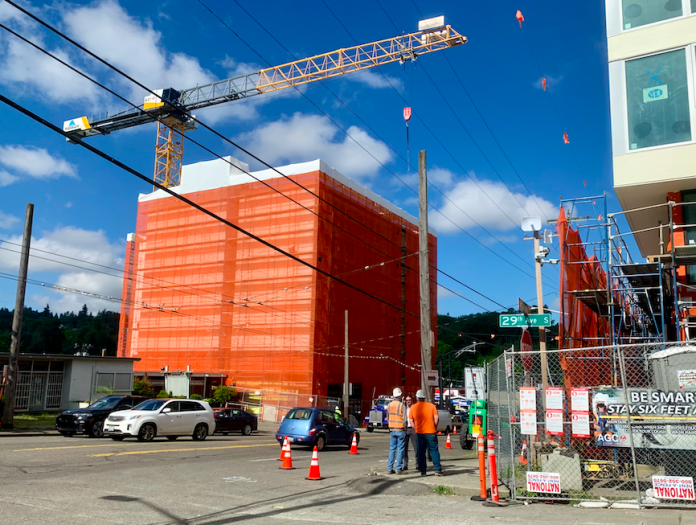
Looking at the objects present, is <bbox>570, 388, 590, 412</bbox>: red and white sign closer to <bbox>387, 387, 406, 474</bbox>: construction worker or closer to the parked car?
<bbox>387, 387, 406, 474</bbox>: construction worker

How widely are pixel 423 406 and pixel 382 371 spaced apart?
156 ft

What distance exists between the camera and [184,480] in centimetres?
1238

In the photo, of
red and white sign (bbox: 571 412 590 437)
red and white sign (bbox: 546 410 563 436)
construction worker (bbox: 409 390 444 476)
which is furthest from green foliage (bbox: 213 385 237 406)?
red and white sign (bbox: 571 412 590 437)

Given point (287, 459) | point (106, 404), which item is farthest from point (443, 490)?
point (106, 404)

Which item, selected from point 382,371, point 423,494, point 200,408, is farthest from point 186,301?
point 423,494

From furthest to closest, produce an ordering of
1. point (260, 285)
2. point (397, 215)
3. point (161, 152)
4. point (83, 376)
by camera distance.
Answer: point (161, 152) → point (397, 215) → point (260, 285) → point (83, 376)

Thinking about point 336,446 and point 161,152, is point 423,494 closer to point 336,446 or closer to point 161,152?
point 336,446

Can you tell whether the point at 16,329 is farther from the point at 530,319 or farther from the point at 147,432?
the point at 530,319

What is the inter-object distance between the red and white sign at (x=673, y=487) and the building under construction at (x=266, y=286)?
40.2 m

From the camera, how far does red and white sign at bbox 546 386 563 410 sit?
9.73 meters

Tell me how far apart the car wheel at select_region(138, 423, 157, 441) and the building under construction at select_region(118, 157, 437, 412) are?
28.4 meters

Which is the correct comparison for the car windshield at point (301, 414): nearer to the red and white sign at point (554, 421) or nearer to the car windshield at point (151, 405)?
the car windshield at point (151, 405)

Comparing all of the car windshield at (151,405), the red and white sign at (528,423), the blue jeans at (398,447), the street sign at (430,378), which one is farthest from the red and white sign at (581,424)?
the car windshield at (151,405)

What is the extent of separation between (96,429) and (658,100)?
21940 mm
